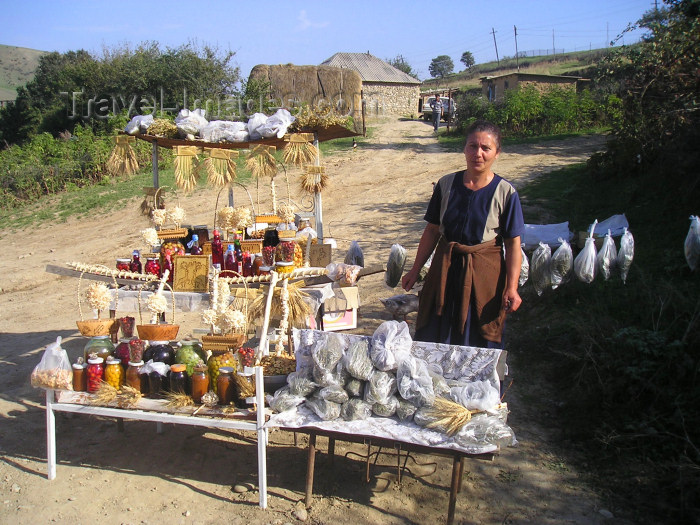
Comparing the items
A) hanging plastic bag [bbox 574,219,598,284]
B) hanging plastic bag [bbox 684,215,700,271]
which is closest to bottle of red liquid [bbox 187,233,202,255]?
hanging plastic bag [bbox 574,219,598,284]

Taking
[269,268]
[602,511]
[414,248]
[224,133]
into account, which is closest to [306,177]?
[224,133]

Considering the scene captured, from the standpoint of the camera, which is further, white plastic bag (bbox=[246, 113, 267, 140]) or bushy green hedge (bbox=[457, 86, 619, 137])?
bushy green hedge (bbox=[457, 86, 619, 137])

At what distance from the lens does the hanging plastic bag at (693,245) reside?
4844 millimetres

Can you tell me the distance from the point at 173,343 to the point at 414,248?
16.2 ft

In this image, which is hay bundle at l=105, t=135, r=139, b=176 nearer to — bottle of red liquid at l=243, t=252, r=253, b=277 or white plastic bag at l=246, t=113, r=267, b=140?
white plastic bag at l=246, t=113, r=267, b=140

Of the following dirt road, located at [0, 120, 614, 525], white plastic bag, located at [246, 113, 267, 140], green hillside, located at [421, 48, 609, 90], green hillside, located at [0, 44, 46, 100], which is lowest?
dirt road, located at [0, 120, 614, 525]

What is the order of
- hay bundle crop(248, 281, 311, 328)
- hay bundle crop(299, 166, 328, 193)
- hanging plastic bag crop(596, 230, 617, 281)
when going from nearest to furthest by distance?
hay bundle crop(248, 281, 311, 328) → hanging plastic bag crop(596, 230, 617, 281) → hay bundle crop(299, 166, 328, 193)

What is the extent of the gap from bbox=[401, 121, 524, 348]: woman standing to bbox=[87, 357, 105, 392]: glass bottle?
1958mm

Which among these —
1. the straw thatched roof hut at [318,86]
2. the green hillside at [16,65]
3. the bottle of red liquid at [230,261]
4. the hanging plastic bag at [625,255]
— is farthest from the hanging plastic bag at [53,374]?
the green hillside at [16,65]

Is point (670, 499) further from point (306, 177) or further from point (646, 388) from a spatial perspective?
point (306, 177)

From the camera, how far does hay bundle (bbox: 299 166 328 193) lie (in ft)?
17.5

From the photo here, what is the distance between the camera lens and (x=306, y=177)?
548 cm

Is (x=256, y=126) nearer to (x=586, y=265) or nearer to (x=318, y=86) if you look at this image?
(x=586, y=265)

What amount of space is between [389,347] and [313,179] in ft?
9.39
